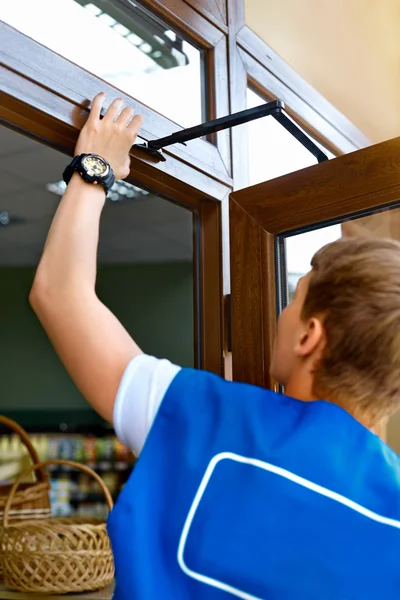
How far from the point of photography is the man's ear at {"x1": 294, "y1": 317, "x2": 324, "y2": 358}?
0.86 m

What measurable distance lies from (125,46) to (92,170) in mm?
709

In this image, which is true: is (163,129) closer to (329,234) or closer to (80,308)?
(329,234)

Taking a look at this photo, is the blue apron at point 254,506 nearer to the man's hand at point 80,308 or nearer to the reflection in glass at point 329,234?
the man's hand at point 80,308

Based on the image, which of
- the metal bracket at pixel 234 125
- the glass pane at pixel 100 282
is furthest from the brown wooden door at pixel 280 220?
the glass pane at pixel 100 282

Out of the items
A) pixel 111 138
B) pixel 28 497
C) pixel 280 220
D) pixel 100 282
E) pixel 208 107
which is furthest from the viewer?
pixel 100 282

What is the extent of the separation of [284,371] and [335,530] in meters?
0.24

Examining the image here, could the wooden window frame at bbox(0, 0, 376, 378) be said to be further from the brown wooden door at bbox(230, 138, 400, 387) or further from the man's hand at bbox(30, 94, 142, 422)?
the man's hand at bbox(30, 94, 142, 422)

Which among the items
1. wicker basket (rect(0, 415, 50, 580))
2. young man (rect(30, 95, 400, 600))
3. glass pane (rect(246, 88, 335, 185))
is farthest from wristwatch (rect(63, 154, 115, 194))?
wicker basket (rect(0, 415, 50, 580))

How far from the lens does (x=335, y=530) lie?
0.73 m

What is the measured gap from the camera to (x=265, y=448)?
0.75m

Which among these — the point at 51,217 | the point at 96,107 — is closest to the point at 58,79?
the point at 96,107

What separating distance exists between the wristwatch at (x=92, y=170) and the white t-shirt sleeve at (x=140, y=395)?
35cm

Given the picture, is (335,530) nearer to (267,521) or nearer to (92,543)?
(267,521)

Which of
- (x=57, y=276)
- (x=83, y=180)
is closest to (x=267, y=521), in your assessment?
(x=57, y=276)
